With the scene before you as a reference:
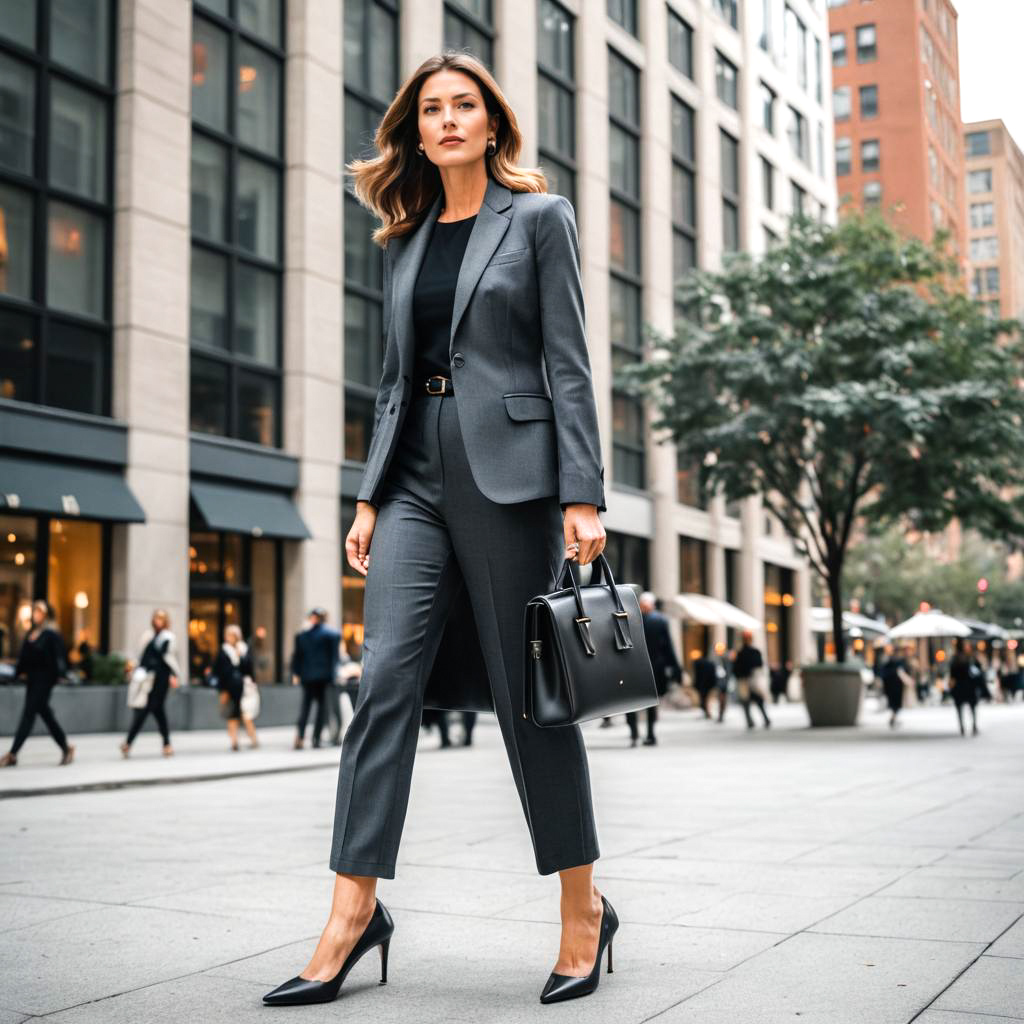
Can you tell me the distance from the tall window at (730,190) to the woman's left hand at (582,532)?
41.6 metres

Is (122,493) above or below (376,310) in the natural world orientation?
below

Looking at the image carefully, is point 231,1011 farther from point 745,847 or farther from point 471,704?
point 745,847

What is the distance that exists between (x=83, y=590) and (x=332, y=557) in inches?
212

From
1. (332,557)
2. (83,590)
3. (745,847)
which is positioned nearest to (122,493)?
(83,590)

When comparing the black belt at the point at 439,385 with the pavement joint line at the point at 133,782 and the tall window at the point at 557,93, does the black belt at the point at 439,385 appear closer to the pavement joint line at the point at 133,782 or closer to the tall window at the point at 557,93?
the pavement joint line at the point at 133,782

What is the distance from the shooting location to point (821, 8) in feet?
177

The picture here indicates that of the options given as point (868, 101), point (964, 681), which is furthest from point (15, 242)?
point (868, 101)

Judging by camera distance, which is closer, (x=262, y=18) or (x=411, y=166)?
(x=411, y=166)

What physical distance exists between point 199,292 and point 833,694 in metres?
13.3

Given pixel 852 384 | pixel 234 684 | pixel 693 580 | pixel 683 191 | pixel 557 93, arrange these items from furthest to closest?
pixel 683 191 → pixel 693 580 → pixel 557 93 → pixel 852 384 → pixel 234 684

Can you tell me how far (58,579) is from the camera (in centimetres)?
2138

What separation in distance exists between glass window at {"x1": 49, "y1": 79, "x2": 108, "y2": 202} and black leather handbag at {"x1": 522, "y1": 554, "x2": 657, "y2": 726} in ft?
68.0

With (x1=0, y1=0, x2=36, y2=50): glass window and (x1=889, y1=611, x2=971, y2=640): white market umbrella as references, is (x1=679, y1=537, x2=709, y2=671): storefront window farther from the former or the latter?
(x1=0, y1=0, x2=36, y2=50): glass window

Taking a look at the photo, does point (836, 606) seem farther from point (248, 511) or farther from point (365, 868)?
point (365, 868)
